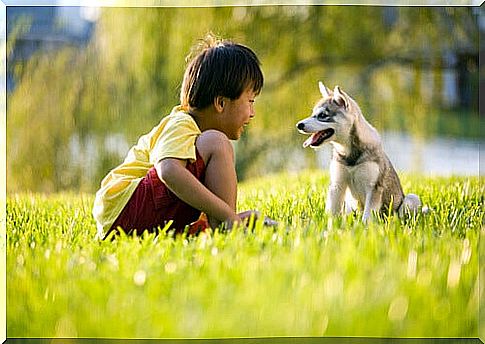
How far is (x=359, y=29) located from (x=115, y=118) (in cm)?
59

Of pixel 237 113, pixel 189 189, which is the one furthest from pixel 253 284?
pixel 237 113

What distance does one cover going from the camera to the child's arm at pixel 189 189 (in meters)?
1.81

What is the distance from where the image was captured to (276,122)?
206 centimetres

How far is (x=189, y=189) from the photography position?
1808 mm

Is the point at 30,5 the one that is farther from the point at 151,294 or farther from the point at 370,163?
the point at 370,163

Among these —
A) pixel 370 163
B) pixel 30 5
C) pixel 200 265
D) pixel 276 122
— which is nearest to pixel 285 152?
pixel 276 122

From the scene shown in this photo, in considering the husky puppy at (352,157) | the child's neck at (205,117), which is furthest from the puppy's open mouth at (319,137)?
the child's neck at (205,117)

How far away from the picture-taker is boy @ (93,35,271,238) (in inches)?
72.1

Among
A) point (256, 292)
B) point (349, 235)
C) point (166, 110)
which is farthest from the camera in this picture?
point (166, 110)

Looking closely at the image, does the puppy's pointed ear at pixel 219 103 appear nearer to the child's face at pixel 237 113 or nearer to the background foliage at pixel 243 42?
the child's face at pixel 237 113

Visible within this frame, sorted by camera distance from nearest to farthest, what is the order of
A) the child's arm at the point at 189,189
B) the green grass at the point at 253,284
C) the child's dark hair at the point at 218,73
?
the green grass at the point at 253,284 → the child's arm at the point at 189,189 → the child's dark hair at the point at 218,73

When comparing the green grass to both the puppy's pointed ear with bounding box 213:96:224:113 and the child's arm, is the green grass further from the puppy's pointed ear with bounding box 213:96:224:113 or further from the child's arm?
the puppy's pointed ear with bounding box 213:96:224:113

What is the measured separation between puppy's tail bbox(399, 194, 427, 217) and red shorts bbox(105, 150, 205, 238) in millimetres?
497

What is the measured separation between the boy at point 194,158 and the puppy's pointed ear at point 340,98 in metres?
0.17
